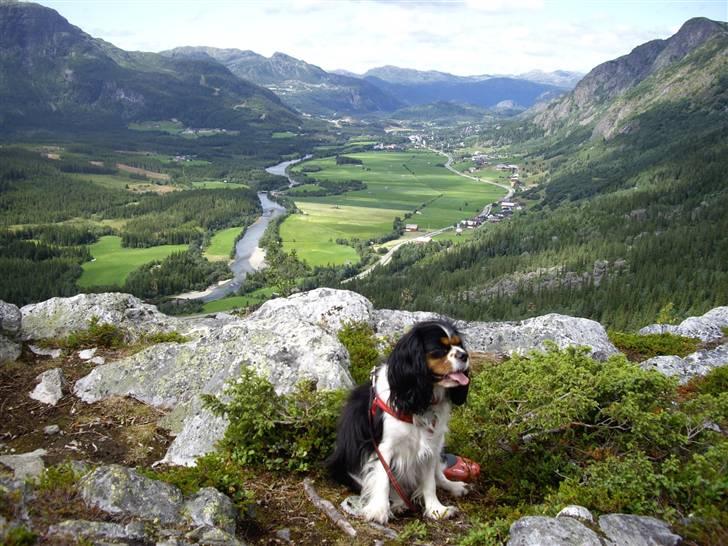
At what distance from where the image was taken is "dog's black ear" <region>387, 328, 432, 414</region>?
576cm

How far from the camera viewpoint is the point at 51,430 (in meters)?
8.79

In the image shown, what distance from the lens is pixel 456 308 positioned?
286 ft

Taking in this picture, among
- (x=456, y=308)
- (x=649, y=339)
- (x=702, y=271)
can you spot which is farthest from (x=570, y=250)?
(x=649, y=339)

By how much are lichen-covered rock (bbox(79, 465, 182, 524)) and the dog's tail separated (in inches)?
85.7

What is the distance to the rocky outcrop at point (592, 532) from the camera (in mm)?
4746

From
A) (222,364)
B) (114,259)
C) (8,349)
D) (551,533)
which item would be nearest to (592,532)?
(551,533)

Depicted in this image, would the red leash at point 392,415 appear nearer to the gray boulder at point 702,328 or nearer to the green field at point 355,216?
the gray boulder at point 702,328

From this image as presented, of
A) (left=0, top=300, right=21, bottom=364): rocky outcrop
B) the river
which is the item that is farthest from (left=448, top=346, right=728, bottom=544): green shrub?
the river

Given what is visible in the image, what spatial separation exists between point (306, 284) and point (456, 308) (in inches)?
1063

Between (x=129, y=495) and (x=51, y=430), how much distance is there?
198 inches

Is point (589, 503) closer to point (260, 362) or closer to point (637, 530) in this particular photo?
point (637, 530)

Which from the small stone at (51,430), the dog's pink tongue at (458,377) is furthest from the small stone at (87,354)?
the dog's pink tongue at (458,377)

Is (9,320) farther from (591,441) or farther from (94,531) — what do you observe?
(591,441)

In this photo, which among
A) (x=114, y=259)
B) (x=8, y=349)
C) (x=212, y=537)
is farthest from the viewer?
(x=114, y=259)
